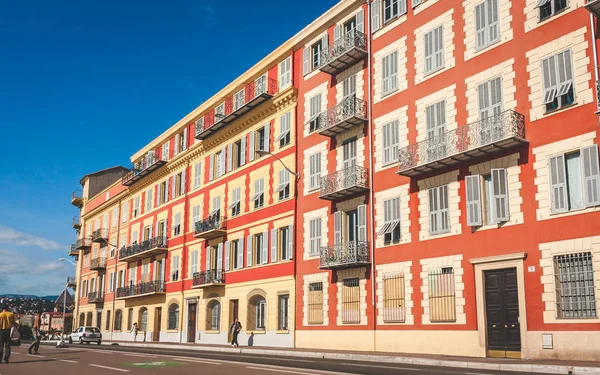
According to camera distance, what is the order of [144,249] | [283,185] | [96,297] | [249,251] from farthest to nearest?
[96,297]
[144,249]
[249,251]
[283,185]

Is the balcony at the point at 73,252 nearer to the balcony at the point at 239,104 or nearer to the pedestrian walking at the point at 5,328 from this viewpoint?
the balcony at the point at 239,104

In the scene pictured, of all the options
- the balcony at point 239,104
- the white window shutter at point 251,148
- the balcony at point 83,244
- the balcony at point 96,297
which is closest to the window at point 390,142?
the balcony at point 239,104

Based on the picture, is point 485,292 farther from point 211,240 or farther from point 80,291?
point 80,291

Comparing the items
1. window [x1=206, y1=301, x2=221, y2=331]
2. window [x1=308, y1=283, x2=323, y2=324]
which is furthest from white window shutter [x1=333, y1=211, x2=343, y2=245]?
window [x1=206, y1=301, x2=221, y2=331]

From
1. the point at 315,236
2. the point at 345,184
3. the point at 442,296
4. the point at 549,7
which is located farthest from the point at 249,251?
the point at 549,7

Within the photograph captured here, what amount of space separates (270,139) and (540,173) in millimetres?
19308

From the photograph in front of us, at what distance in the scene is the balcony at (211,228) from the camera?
4159 centimetres

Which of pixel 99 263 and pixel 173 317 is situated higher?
pixel 99 263

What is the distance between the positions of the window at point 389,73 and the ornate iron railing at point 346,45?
5.44 ft

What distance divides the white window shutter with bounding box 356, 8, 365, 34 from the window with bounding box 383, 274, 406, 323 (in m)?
12.3

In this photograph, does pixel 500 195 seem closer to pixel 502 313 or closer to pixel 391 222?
pixel 502 313

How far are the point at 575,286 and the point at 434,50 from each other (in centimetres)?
1166

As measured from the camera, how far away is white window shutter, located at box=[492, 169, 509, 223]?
74.7 ft

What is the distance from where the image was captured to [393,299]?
1070 inches
